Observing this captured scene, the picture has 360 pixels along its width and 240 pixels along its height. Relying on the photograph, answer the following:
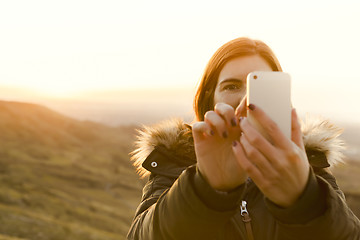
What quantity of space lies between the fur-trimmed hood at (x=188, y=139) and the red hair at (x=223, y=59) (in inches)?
16.1

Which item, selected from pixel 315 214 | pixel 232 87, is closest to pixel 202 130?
pixel 315 214

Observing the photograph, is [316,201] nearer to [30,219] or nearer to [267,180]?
[267,180]

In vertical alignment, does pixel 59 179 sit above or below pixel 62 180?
above

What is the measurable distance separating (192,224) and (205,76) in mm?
2341

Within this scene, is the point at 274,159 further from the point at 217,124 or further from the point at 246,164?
the point at 217,124

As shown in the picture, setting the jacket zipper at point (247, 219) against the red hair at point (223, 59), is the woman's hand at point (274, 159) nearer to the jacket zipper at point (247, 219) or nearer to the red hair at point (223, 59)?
the jacket zipper at point (247, 219)

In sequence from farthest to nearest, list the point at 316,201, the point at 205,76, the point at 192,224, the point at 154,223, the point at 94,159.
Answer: the point at 94,159
the point at 205,76
the point at 154,223
the point at 192,224
the point at 316,201

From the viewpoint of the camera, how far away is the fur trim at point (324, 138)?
430 centimetres

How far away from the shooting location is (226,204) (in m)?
2.47

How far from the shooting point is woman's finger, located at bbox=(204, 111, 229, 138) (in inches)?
90.4

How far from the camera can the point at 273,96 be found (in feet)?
8.14

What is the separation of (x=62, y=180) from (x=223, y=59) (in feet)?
299

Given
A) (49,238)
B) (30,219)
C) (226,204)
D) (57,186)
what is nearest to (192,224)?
(226,204)

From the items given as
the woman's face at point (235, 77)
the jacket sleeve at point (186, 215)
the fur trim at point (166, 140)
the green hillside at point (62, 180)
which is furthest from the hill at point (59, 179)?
the jacket sleeve at point (186, 215)
